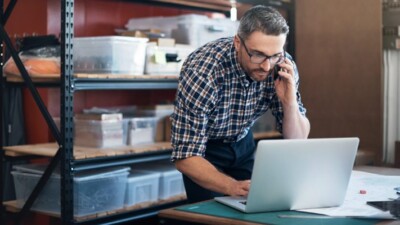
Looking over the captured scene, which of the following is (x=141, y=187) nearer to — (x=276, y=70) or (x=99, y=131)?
(x=99, y=131)

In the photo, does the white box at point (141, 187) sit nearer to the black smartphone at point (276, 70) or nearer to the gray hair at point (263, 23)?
A: the black smartphone at point (276, 70)

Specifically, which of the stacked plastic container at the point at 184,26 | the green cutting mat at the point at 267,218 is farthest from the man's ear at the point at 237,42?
the stacked plastic container at the point at 184,26

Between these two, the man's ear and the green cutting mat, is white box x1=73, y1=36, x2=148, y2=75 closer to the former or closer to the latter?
the man's ear

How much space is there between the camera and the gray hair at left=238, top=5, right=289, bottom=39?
2057mm

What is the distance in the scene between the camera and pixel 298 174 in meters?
1.82

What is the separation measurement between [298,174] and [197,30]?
2.17m

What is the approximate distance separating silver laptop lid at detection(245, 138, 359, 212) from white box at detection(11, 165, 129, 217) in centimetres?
A: 158

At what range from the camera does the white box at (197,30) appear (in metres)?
3.82

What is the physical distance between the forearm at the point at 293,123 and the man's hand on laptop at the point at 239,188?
1.50ft

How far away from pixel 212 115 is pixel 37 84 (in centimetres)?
130

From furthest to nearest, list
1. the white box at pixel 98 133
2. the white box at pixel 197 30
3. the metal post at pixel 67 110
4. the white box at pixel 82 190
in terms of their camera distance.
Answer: the white box at pixel 197 30 < the white box at pixel 98 133 < the white box at pixel 82 190 < the metal post at pixel 67 110

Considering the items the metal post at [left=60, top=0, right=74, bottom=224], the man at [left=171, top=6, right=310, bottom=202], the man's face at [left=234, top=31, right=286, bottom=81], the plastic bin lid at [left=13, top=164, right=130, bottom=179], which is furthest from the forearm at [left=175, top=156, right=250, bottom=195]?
the plastic bin lid at [left=13, top=164, right=130, bottom=179]

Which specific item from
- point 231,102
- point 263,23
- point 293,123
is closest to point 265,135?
point 293,123

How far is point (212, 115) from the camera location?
2.27 m
